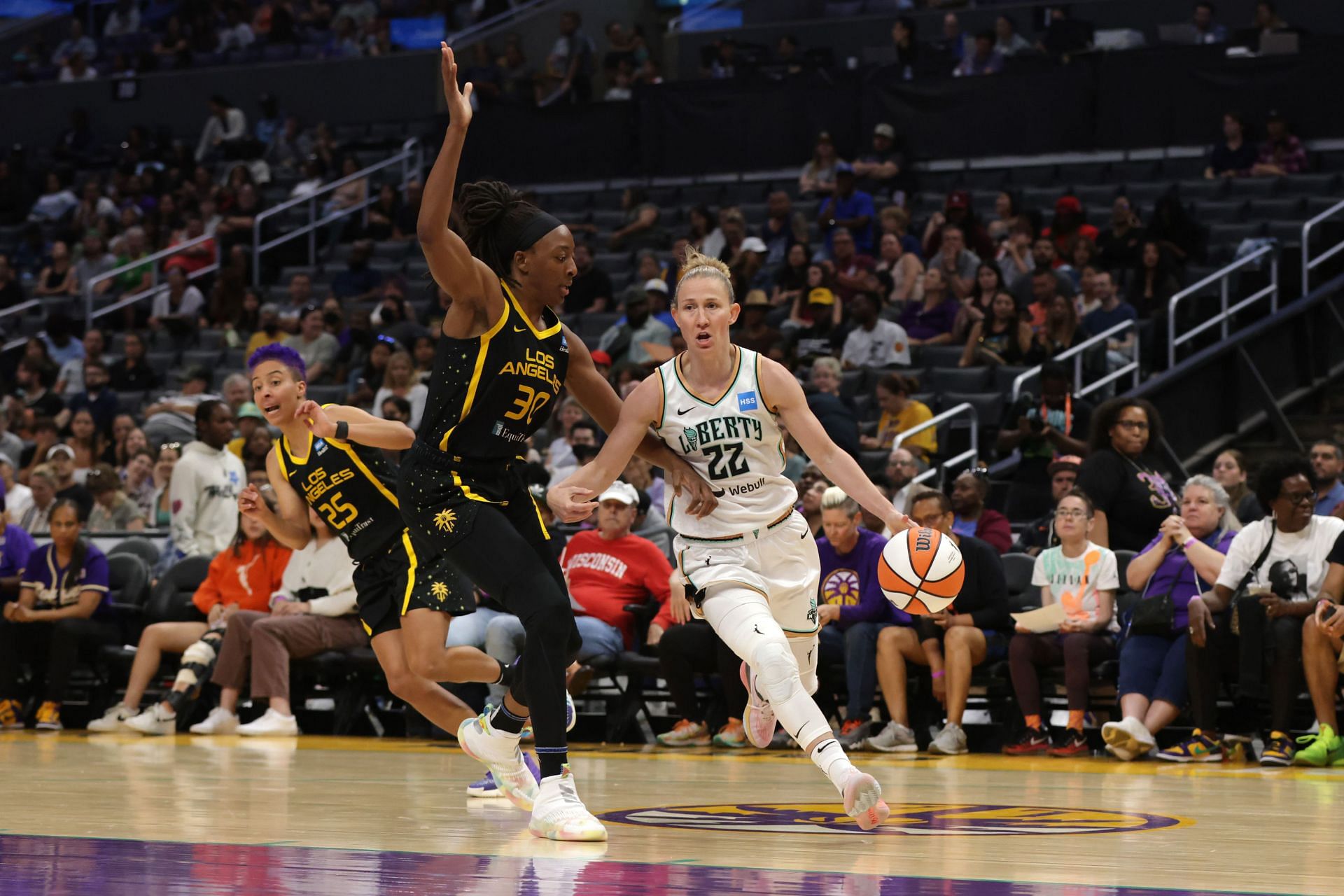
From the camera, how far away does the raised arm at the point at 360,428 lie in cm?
589

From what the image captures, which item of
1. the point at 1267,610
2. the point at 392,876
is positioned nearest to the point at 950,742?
the point at 1267,610

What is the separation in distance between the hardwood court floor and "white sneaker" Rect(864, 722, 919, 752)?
0.52m

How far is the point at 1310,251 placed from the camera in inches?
531

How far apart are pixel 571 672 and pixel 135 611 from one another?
11.2 ft

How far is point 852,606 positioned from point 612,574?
151cm

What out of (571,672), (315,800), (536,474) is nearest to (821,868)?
(315,800)

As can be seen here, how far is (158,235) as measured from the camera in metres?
19.9

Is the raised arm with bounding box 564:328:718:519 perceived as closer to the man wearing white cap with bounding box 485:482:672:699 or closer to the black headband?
the black headband

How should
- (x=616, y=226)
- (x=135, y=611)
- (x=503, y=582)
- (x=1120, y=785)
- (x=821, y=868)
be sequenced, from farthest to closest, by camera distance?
(x=616, y=226), (x=135, y=611), (x=1120, y=785), (x=503, y=582), (x=821, y=868)

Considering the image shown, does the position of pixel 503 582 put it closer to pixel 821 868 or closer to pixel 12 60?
pixel 821 868

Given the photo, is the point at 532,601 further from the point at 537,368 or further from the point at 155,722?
the point at 155,722

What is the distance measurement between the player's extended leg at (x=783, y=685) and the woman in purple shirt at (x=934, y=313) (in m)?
8.43

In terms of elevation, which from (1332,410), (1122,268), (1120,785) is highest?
(1122,268)

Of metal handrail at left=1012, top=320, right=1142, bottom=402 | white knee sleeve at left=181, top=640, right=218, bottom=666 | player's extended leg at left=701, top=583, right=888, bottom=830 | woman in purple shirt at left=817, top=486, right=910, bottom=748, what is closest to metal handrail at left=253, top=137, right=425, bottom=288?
white knee sleeve at left=181, top=640, right=218, bottom=666
